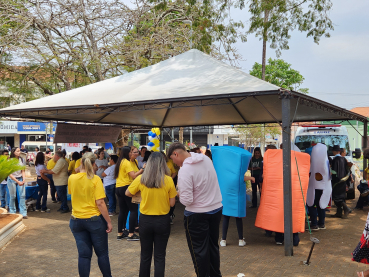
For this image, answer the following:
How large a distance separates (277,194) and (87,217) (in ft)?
11.1

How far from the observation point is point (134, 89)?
791cm

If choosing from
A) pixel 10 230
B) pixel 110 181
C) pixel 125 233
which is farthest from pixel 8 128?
pixel 125 233

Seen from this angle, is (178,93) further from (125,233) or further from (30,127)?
(30,127)

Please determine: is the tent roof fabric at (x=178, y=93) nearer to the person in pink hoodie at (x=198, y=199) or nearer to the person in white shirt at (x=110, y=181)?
the person in white shirt at (x=110, y=181)

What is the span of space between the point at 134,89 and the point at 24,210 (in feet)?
13.3

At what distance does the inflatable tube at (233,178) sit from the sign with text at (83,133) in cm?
634

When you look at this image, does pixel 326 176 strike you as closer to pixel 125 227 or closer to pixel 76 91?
pixel 125 227

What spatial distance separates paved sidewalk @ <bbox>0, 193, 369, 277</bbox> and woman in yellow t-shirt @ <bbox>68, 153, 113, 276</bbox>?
1.03 metres

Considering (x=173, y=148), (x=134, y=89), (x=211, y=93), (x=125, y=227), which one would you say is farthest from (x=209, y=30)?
(x=173, y=148)

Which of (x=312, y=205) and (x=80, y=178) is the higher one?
(x=80, y=178)

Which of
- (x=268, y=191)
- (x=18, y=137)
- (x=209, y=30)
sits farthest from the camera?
(x=18, y=137)

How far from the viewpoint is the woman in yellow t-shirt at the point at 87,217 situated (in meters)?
3.92

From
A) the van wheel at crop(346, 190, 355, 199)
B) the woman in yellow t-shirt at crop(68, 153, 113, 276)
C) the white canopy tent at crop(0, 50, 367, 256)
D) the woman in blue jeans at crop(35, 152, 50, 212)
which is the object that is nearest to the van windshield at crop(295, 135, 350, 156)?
the white canopy tent at crop(0, 50, 367, 256)

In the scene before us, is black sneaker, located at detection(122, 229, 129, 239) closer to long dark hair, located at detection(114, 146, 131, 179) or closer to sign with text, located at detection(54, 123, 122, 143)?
long dark hair, located at detection(114, 146, 131, 179)
